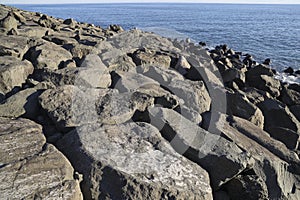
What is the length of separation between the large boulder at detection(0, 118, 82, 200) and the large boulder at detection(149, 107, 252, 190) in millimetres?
1721

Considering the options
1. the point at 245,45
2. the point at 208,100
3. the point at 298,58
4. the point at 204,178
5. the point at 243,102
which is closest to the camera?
the point at 204,178

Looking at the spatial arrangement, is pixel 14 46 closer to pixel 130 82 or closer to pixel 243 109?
pixel 130 82

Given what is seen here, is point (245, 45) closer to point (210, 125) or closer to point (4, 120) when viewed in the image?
point (210, 125)

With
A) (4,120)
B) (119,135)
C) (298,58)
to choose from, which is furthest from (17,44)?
(298,58)

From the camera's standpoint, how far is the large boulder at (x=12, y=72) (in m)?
5.62

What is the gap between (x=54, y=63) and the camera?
22.6 ft

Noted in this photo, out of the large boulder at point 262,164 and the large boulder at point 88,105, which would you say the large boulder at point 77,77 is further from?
the large boulder at point 262,164

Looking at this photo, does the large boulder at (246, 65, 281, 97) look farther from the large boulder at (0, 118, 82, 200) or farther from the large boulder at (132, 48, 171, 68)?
the large boulder at (0, 118, 82, 200)

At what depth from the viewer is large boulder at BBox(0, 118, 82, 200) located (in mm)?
3199

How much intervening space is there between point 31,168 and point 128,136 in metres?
1.39

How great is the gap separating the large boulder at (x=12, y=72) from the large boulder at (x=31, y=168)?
162 centimetres

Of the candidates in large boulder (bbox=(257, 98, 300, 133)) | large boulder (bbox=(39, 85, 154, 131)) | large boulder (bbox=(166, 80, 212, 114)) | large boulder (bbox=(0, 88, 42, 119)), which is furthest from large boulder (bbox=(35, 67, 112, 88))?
large boulder (bbox=(257, 98, 300, 133))

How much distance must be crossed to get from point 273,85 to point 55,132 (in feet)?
24.1

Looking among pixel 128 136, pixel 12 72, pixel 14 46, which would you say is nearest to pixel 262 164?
pixel 128 136
